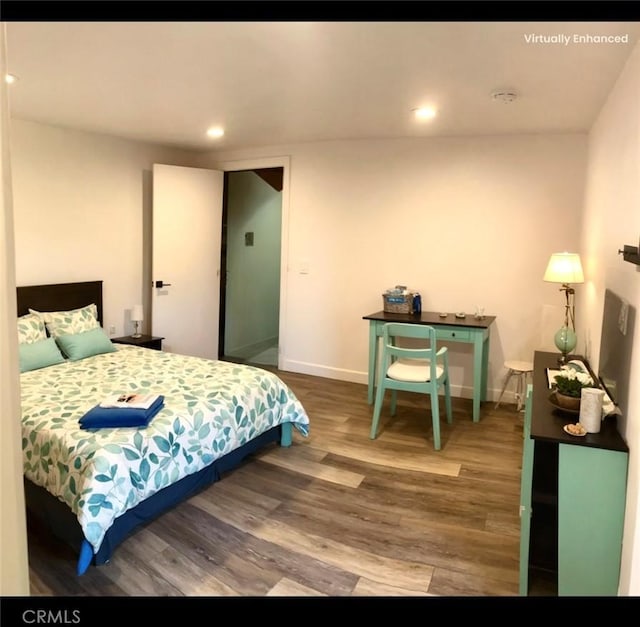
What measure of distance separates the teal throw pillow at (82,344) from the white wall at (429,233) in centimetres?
189

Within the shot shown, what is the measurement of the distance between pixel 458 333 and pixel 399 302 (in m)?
0.63

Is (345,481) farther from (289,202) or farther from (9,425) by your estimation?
(289,202)

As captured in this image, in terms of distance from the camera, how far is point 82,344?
11.6ft

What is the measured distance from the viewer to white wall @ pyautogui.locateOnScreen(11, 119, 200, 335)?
3.81 meters

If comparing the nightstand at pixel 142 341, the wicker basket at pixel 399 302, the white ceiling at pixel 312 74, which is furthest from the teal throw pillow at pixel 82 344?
the wicker basket at pixel 399 302

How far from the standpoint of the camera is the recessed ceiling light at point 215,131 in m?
3.98

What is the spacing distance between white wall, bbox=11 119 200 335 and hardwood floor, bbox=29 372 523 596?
2409 millimetres

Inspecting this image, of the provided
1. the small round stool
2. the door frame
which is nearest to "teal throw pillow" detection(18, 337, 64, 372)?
the door frame

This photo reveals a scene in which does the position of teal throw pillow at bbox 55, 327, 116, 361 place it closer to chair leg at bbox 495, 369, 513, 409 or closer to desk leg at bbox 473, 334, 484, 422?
desk leg at bbox 473, 334, 484, 422

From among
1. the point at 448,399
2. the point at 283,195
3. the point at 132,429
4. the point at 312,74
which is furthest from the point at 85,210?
the point at 448,399

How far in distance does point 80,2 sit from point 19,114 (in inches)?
84.7

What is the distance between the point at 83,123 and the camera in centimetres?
384

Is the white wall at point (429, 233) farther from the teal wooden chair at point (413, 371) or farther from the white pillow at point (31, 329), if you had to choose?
the white pillow at point (31, 329)

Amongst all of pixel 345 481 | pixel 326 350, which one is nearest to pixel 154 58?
pixel 345 481
